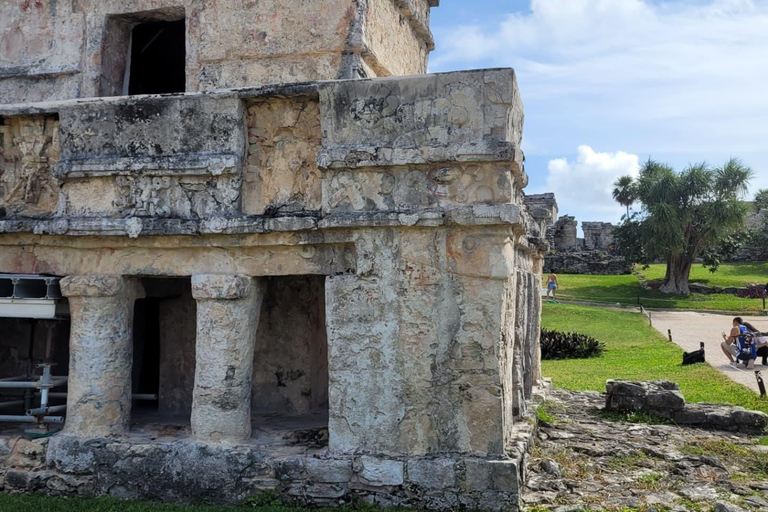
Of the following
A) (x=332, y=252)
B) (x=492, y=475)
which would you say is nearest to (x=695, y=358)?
(x=492, y=475)

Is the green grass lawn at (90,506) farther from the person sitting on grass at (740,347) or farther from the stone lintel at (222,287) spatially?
the person sitting on grass at (740,347)

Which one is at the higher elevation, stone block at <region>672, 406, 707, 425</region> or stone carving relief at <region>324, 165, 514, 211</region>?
stone carving relief at <region>324, 165, 514, 211</region>

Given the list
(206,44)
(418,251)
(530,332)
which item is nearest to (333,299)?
(418,251)

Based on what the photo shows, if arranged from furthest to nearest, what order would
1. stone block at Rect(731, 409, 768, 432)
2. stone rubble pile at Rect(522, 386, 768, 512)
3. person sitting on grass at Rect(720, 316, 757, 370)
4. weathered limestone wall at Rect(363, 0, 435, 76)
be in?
person sitting on grass at Rect(720, 316, 757, 370)
stone block at Rect(731, 409, 768, 432)
weathered limestone wall at Rect(363, 0, 435, 76)
stone rubble pile at Rect(522, 386, 768, 512)

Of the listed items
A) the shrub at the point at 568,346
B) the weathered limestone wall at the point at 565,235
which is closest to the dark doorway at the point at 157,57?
the shrub at the point at 568,346

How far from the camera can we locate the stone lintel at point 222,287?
4867mm

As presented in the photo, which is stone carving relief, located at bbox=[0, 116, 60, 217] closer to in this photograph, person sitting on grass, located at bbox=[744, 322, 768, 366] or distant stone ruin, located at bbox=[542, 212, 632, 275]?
person sitting on grass, located at bbox=[744, 322, 768, 366]

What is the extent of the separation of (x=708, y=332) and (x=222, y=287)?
15068mm

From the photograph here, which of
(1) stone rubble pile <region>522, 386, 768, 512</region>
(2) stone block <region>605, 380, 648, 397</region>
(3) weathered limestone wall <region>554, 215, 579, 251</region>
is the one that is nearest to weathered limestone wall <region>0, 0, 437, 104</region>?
(1) stone rubble pile <region>522, 386, 768, 512</region>

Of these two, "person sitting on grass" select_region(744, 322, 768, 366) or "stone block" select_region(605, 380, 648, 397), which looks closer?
"stone block" select_region(605, 380, 648, 397)

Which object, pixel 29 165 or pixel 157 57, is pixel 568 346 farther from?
pixel 29 165

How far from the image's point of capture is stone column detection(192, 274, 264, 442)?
191 inches

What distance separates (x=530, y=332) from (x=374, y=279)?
11.7ft

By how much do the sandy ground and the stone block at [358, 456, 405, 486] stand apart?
7232mm
